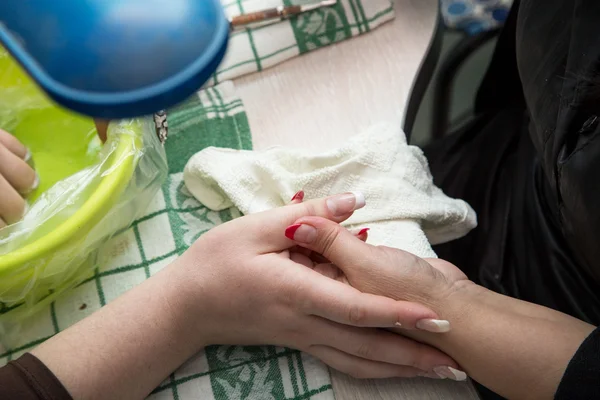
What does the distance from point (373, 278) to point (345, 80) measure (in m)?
0.41

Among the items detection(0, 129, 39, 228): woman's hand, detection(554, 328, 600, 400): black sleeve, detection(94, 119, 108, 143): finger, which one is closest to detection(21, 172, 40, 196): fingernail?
detection(0, 129, 39, 228): woman's hand

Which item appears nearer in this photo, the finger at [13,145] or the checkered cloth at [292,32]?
the finger at [13,145]

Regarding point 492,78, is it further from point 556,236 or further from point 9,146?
point 9,146

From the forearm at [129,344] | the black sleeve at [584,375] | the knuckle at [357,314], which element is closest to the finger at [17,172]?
the forearm at [129,344]

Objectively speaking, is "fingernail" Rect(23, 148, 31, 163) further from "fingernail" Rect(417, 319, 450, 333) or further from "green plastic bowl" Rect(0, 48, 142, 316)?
"fingernail" Rect(417, 319, 450, 333)

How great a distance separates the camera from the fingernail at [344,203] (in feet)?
1.90

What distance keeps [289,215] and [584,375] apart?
0.29m

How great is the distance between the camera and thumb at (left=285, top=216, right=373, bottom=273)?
55cm

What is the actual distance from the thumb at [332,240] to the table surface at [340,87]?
0.80 feet

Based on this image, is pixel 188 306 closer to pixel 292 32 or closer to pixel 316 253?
pixel 316 253

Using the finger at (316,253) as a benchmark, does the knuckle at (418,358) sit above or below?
below

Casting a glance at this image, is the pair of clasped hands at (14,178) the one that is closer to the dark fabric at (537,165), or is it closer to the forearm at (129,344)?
the forearm at (129,344)

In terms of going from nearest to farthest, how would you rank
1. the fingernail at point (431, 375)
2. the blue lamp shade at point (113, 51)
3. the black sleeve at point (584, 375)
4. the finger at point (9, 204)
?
the blue lamp shade at point (113, 51)
the black sleeve at point (584, 375)
the fingernail at point (431, 375)
the finger at point (9, 204)

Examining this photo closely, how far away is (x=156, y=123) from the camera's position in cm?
71
